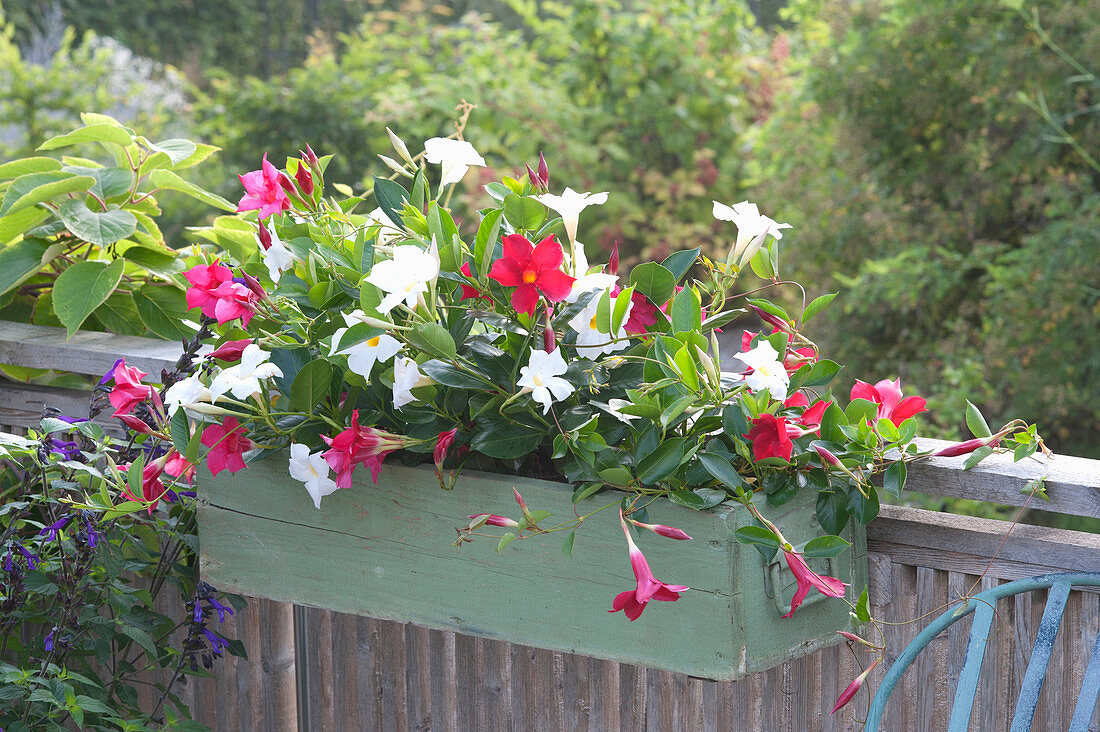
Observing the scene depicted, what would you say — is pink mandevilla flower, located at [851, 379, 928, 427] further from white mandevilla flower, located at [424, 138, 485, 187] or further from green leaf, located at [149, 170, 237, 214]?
green leaf, located at [149, 170, 237, 214]

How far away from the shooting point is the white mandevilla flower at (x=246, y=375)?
90 cm

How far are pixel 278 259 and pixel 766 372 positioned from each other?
51 centimetres

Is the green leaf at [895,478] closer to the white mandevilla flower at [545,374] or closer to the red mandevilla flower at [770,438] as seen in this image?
the red mandevilla flower at [770,438]

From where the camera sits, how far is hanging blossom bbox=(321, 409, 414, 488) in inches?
35.7

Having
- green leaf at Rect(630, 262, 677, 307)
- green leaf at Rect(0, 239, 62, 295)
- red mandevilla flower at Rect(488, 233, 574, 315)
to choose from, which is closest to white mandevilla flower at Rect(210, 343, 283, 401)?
red mandevilla flower at Rect(488, 233, 574, 315)

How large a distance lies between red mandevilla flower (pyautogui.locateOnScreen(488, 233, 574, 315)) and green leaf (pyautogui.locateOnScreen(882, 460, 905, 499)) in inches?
13.0

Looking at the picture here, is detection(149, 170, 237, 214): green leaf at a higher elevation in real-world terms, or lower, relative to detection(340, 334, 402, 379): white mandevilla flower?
lower

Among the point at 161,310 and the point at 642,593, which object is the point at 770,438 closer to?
the point at 642,593

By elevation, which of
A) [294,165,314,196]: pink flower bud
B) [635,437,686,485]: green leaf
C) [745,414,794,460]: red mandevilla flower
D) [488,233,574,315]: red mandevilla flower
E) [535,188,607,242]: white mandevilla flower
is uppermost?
[535,188,607,242]: white mandevilla flower

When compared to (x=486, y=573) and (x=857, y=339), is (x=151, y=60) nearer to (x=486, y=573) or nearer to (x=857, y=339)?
(x=857, y=339)

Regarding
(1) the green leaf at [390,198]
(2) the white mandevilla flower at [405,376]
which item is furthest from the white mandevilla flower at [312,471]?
(1) the green leaf at [390,198]

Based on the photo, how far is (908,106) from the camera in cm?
359

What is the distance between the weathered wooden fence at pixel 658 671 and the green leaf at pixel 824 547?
14 centimetres

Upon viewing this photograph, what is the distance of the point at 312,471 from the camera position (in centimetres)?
97
